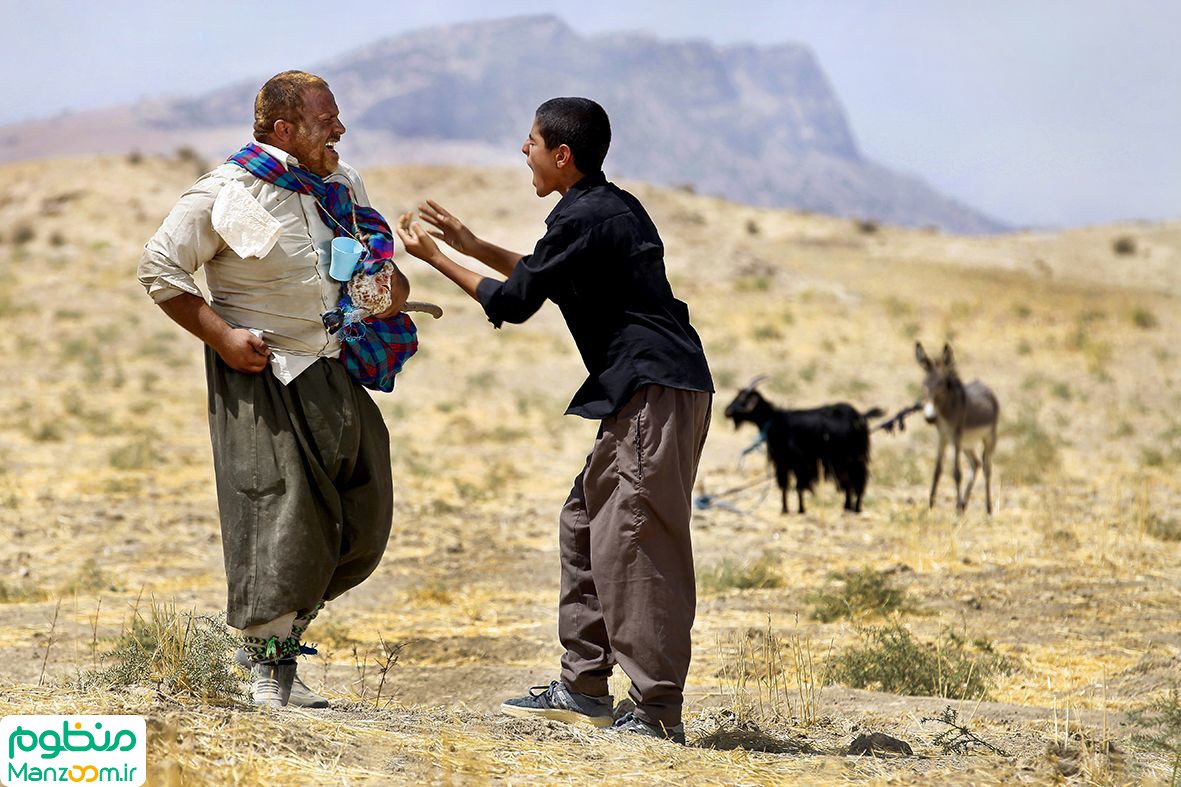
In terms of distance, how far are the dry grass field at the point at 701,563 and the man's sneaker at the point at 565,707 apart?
88 mm

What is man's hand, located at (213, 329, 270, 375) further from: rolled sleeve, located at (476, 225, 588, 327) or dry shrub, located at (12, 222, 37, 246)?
dry shrub, located at (12, 222, 37, 246)

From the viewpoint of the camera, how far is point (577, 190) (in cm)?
400

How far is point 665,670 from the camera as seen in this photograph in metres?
3.88

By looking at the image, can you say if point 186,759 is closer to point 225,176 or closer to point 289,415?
point 289,415

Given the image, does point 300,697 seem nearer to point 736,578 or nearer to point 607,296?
point 607,296

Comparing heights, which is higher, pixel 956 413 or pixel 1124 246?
pixel 1124 246

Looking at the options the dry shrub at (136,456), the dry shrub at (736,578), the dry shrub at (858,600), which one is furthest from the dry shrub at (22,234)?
the dry shrub at (858,600)

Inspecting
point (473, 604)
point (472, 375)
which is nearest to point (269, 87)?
point (473, 604)

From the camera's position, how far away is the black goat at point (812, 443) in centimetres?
1105

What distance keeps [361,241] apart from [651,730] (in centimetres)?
179

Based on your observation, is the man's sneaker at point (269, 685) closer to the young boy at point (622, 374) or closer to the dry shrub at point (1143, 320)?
the young boy at point (622, 374)

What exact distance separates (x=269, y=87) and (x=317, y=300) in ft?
2.21

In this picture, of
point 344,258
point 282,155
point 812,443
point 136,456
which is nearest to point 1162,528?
point 812,443

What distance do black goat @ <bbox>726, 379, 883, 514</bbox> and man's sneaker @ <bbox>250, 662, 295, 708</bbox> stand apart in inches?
290
